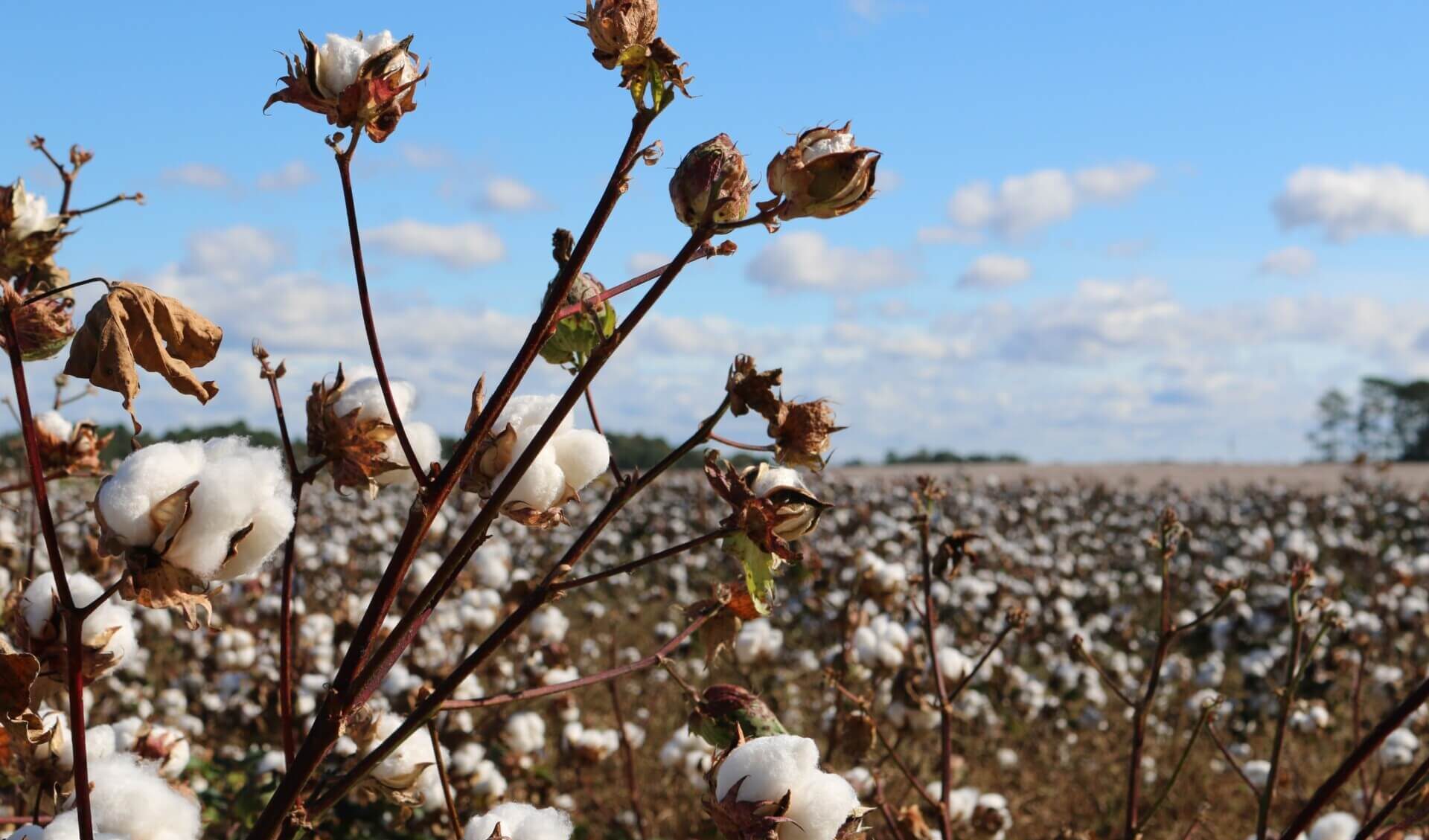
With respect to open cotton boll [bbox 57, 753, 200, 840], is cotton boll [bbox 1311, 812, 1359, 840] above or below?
below

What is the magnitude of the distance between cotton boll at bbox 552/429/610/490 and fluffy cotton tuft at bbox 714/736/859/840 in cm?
29

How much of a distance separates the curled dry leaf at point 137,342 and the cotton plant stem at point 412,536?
8.4 inches

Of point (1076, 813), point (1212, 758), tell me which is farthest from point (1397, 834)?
point (1212, 758)

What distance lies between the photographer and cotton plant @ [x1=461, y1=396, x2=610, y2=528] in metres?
1.00

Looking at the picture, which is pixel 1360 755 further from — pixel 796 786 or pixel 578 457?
pixel 578 457

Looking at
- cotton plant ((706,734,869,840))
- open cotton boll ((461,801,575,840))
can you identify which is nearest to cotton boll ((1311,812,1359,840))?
cotton plant ((706,734,869,840))

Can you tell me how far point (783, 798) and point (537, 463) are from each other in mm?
356

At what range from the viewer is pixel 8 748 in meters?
1.41

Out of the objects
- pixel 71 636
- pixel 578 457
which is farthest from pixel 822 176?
pixel 71 636

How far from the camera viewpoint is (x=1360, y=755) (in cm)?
116

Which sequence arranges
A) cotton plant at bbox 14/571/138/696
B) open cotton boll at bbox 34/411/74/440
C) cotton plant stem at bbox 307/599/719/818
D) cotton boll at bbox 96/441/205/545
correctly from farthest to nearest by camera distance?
open cotton boll at bbox 34/411/74/440 < cotton plant at bbox 14/571/138/696 < cotton plant stem at bbox 307/599/719/818 < cotton boll at bbox 96/441/205/545

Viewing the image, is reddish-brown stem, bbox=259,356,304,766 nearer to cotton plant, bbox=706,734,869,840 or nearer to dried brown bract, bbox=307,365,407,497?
dried brown bract, bbox=307,365,407,497

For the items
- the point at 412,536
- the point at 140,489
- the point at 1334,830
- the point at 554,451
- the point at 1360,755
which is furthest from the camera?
the point at 1334,830

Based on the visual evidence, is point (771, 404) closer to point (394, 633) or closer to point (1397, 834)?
point (394, 633)
